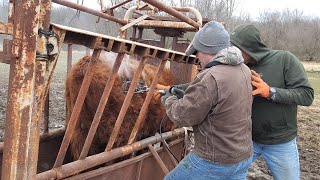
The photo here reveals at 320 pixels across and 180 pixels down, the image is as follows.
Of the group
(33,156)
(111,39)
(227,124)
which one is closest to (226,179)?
(227,124)

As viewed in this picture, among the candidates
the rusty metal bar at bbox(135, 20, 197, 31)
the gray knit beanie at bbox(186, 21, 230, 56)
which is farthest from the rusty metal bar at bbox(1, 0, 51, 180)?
the rusty metal bar at bbox(135, 20, 197, 31)

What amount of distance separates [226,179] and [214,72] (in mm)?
828

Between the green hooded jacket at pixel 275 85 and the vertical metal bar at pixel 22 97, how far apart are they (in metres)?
1.80

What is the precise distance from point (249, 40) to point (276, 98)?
0.49 metres

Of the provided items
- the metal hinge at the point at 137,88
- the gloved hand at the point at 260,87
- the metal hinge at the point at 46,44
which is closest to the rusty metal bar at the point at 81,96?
the metal hinge at the point at 46,44

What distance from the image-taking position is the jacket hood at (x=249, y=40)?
111 inches

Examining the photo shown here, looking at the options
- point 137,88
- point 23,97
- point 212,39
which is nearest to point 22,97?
point 23,97

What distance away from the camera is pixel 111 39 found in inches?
79.7

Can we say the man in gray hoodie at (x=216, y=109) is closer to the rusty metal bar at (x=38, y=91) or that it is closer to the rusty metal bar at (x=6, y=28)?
the rusty metal bar at (x=38, y=91)

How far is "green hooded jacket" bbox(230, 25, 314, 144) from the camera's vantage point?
2.78 meters

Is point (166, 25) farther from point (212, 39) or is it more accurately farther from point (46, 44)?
point (46, 44)

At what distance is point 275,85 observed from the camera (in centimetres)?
287

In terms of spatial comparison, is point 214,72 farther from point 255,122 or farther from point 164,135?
point 164,135

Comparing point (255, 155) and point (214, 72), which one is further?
point (255, 155)
